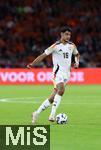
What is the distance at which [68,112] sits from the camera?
60.7ft

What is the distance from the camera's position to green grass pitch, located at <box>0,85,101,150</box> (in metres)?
12.1

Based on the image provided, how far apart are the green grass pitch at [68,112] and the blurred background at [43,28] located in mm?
4747

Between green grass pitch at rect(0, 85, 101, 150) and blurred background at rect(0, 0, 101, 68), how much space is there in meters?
4.75

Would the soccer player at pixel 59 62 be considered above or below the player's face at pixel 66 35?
below

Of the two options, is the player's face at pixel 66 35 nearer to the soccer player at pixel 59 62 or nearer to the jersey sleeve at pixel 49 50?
the soccer player at pixel 59 62

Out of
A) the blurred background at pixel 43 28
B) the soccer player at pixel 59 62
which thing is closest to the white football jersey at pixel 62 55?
the soccer player at pixel 59 62

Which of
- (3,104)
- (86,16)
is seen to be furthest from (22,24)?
(3,104)

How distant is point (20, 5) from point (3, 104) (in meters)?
18.6

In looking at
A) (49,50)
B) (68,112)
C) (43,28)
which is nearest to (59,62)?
(49,50)

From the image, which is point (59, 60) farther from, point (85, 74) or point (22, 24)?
point (22, 24)

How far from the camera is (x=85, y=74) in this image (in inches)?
1252

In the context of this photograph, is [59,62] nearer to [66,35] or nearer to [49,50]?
[49,50]

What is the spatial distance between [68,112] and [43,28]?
1889cm

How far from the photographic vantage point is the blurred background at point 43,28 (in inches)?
1380
